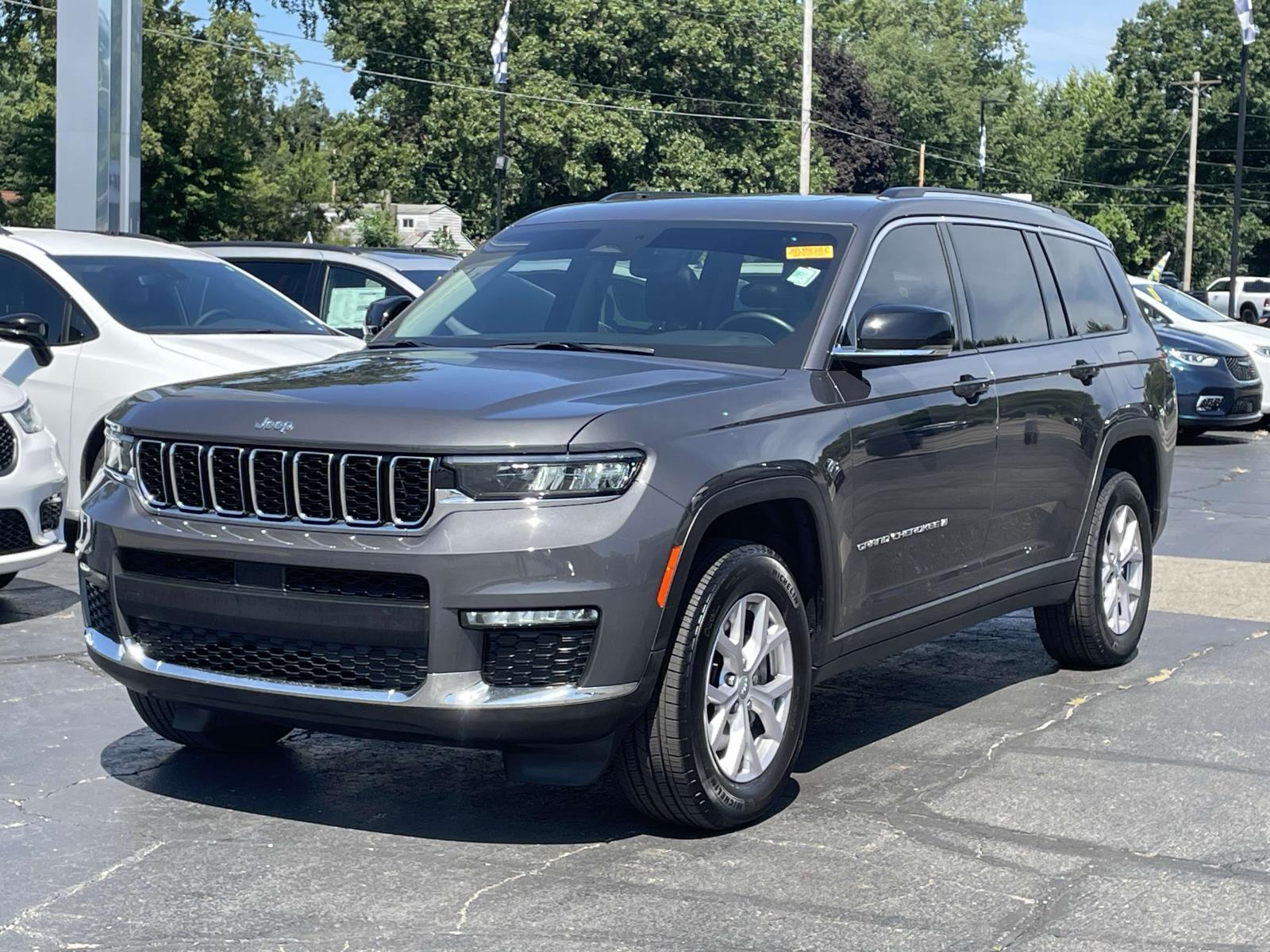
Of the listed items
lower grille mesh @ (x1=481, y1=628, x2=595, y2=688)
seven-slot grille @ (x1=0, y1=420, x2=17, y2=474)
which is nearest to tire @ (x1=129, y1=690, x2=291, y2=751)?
lower grille mesh @ (x1=481, y1=628, x2=595, y2=688)

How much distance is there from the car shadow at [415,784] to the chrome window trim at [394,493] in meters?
0.77

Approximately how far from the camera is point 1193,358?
1852cm

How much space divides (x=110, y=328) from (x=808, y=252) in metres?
5.36

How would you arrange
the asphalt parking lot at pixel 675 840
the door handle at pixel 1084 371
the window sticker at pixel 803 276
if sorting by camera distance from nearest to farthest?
A: the asphalt parking lot at pixel 675 840
the window sticker at pixel 803 276
the door handle at pixel 1084 371

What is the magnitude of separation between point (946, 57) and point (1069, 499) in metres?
85.0

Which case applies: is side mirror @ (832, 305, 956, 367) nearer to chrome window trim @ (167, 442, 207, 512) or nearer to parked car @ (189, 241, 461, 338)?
chrome window trim @ (167, 442, 207, 512)

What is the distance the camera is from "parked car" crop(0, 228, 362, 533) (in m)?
9.78

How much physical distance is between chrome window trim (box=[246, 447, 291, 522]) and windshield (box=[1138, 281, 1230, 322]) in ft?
55.2

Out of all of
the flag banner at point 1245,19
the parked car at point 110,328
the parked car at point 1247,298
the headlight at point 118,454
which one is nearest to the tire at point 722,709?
the headlight at point 118,454

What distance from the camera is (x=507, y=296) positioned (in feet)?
20.3

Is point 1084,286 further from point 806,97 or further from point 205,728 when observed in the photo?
point 806,97

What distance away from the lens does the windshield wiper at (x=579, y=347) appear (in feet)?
18.3

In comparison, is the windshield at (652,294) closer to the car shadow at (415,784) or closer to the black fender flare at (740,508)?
the black fender flare at (740,508)

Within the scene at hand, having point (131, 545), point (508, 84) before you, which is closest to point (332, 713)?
point (131, 545)
